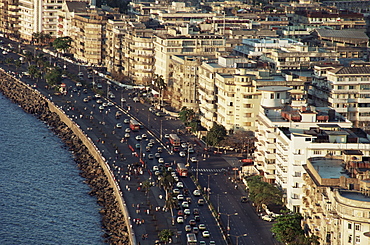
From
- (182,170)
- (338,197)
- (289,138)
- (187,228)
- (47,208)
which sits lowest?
(47,208)

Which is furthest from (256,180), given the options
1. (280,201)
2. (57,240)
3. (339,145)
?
(57,240)

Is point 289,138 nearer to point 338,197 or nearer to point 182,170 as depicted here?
point 182,170

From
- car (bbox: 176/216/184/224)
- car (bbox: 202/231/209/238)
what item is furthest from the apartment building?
car (bbox: 176/216/184/224)

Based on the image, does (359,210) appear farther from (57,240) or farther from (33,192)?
(33,192)

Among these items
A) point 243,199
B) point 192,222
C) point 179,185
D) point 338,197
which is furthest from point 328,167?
point 179,185

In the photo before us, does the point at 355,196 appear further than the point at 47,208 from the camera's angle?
No

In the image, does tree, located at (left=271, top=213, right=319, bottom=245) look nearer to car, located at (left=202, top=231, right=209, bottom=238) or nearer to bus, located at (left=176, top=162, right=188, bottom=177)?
car, located at (left=202, top=231, right=209, bottom=238)
